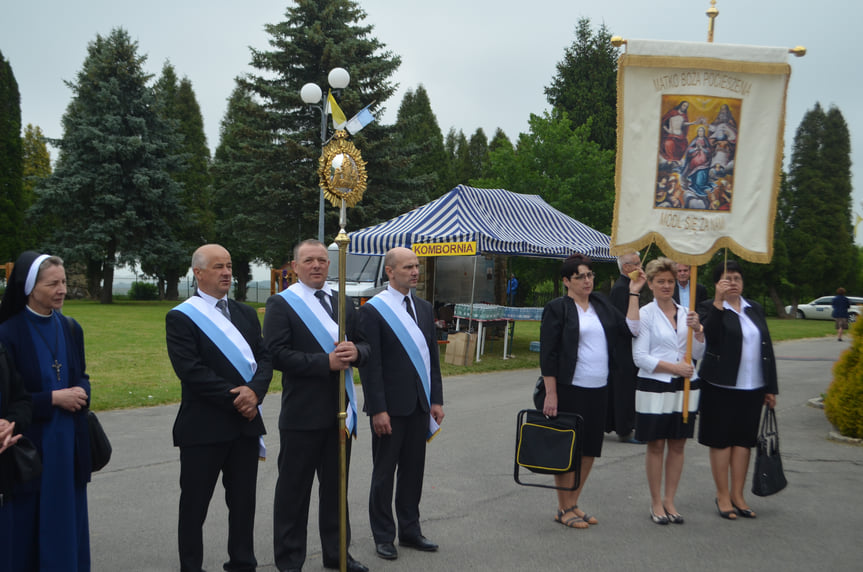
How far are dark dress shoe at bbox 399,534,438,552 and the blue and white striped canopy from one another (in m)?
9.97

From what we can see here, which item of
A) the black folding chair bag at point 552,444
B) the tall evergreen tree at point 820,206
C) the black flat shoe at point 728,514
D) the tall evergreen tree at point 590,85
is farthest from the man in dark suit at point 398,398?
the tall evergreen tree at point 820,206

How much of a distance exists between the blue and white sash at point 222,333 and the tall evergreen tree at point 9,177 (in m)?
40.5

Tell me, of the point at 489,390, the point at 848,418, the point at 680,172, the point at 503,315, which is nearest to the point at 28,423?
the point at 680,172

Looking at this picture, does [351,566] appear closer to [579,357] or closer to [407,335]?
[407,335]

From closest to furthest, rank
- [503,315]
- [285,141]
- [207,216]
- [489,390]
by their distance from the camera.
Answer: [489,390] < [503,315] < [285,141] < [207,216]

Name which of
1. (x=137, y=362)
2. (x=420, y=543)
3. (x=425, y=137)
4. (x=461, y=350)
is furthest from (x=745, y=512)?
(x=425, y=137)

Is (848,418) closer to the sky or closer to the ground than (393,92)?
closer to the ground

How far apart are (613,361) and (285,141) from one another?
27074 mm

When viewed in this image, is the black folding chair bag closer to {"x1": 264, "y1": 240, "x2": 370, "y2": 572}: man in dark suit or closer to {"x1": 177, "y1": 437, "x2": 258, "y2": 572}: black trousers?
{"x1": 264, "y1": 240, "x2": 370, "y2": 572}: man in dark suit

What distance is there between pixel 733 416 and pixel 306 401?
3.23 meters

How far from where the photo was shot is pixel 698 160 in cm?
540

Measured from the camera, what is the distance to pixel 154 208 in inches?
1371

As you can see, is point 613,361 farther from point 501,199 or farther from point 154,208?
point 154,208

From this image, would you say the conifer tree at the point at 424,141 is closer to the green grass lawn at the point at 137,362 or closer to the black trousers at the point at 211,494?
the green grass lawn at the point at 137,362
